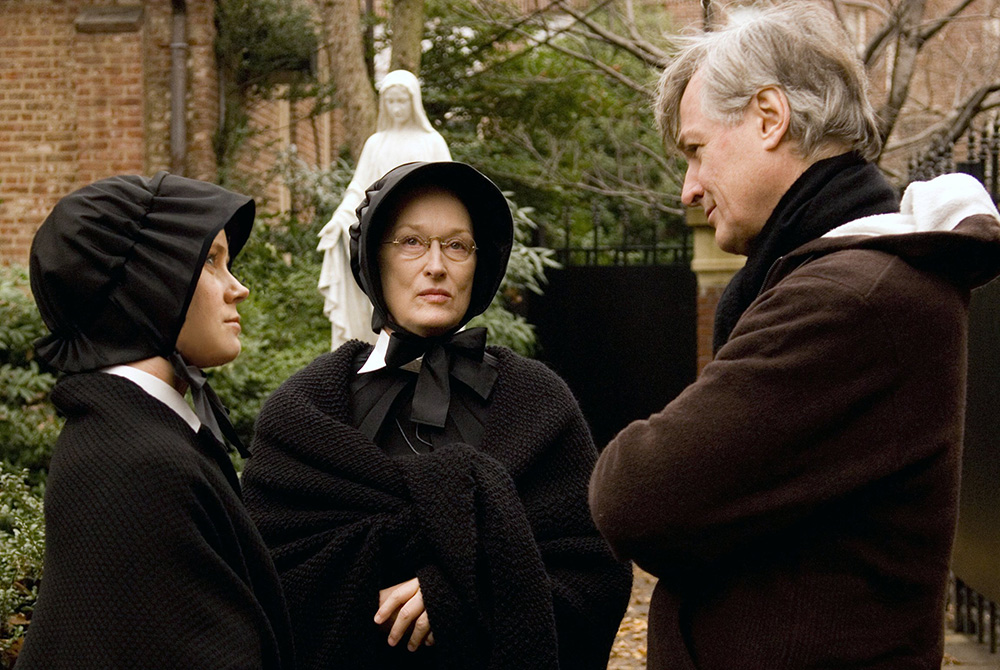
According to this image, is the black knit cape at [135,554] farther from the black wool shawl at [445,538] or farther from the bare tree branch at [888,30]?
the bare tree branch at [888,30]

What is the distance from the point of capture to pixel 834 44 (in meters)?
1.69

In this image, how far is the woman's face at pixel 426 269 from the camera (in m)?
2.28

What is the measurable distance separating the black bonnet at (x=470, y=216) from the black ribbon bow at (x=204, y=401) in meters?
0.49

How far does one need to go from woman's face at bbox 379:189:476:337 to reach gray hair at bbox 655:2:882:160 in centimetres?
76

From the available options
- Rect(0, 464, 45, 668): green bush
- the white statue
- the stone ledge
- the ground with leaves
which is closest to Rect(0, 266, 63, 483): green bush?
Rect(0, 464, 45, 668): green bush

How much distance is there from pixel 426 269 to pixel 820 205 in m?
0.94

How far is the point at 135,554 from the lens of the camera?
1561mm

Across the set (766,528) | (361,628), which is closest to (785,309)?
(766,528)

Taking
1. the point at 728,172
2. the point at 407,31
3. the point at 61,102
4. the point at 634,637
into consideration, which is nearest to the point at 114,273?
the point at 728,172

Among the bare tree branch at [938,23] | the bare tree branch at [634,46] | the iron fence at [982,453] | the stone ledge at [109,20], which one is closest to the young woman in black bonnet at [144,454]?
the iron fence at [982,453]

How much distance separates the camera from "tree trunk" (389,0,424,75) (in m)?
10.1

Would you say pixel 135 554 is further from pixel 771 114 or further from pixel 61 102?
pixel 61 102

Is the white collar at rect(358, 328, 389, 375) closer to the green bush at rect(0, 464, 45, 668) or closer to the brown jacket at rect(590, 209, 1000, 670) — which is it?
the brown jacket at rect(590, 209, 1000, 670)

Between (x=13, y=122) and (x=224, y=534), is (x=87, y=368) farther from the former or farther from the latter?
(x=13, y=122)
